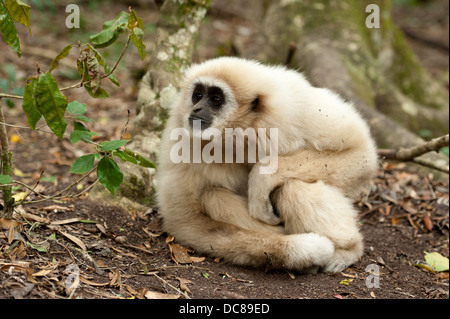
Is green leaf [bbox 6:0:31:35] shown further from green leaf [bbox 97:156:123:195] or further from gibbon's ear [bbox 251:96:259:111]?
gibbon's ear [bbox 251:96:259:111]

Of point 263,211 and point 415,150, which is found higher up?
point 415,150

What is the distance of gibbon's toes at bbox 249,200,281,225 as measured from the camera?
12.1ft

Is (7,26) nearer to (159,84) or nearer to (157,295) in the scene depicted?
(157,295)

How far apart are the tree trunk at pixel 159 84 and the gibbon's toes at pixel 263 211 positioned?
1.18 m

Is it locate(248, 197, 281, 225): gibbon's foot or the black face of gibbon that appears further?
locate(248, 197, 281, 225): gibbon's foot

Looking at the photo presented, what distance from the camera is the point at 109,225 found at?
390cm

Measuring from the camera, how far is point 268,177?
3.63m

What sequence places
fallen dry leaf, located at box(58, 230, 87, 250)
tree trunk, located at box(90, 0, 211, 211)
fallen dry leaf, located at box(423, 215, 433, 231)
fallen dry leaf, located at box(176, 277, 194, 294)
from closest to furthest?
fallen dry leaf, located at box(176, 277, 194, 294) → fallen dry leaf, located at box(58, 230, 87, 250) → tree trunk, located at box(90, 0, 211, 211) → fallen dry leaf, located at box(423, 215, 433, 231)

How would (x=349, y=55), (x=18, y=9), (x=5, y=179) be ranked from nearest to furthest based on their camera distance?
(x=18, y=9) → (x=5, y=179) → (x=349, y=55)

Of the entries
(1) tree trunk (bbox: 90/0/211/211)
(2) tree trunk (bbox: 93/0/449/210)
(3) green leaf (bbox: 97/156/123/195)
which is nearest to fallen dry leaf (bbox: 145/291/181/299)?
(3) green leaf (bbox: 97/156/123/195)

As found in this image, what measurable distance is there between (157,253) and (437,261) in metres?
2.52

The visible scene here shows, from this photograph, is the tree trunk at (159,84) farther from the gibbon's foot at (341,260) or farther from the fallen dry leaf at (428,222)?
the fallen dry leaf at (428,222)

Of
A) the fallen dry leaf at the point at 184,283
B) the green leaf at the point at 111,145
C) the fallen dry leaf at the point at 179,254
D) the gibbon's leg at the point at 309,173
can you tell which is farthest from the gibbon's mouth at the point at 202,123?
the fallen dry leaf at the point at 184,283

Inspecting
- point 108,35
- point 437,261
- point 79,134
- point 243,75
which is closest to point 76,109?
point 79,134
